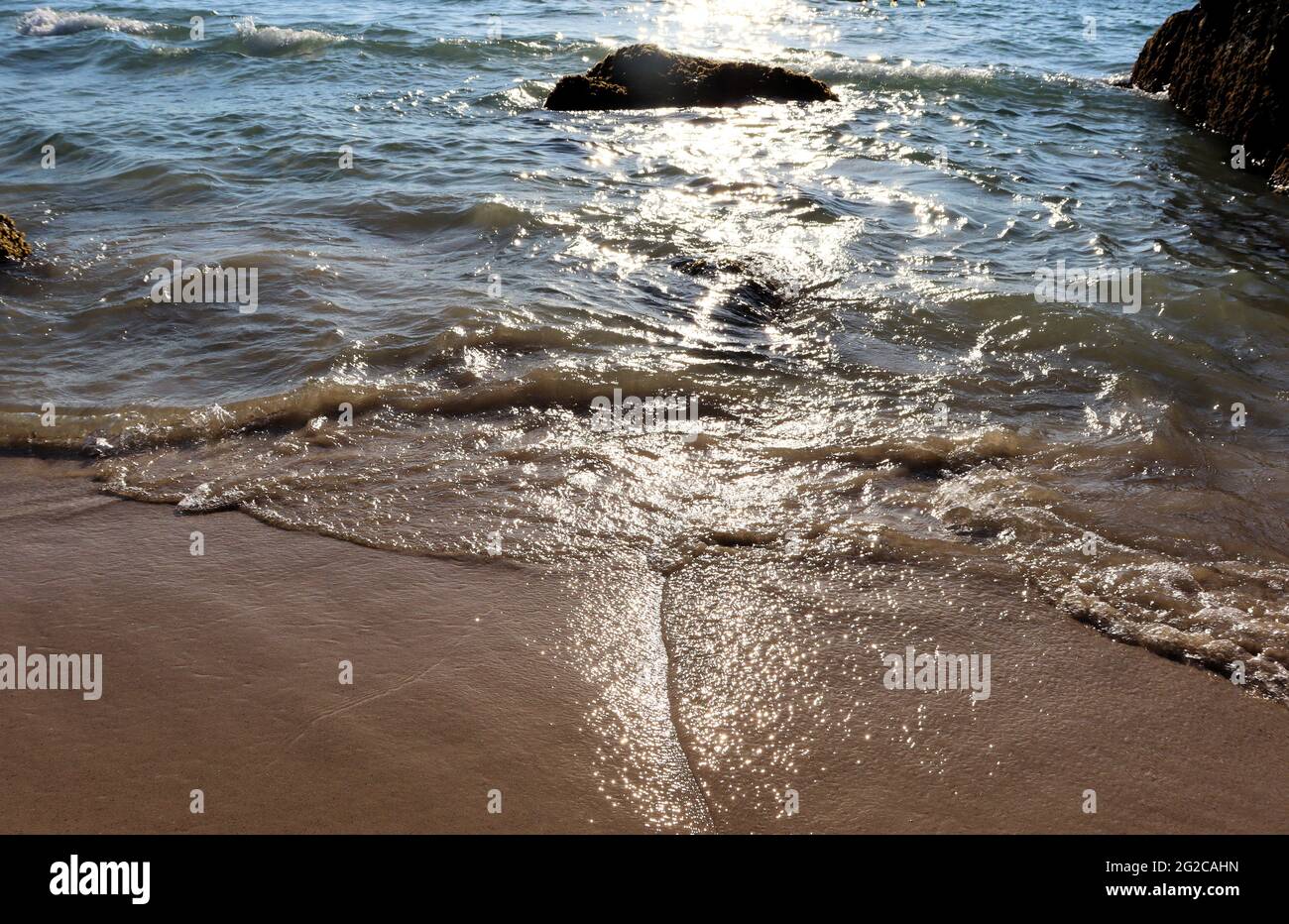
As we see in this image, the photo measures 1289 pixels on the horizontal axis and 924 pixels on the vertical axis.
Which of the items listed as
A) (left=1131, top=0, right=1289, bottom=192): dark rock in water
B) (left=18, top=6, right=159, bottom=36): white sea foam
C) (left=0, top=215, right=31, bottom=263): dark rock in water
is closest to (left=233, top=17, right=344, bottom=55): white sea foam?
(left=18, top=6, right=159, bottom=36): white sea foam

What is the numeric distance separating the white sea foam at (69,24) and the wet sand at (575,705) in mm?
14500

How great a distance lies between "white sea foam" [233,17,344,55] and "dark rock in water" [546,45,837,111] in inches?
196

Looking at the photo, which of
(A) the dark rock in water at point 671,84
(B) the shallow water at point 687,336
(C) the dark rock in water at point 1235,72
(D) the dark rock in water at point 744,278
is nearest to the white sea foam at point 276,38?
(B) the shallow water at point 687,336

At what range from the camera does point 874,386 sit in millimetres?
5254

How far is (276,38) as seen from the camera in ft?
47.2

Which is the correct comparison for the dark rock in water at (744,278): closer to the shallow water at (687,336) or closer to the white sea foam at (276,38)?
the shallow water at (687,336)

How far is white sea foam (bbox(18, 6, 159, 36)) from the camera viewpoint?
14891 millimetres

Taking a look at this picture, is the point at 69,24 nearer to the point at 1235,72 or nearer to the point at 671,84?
the point at 671,84

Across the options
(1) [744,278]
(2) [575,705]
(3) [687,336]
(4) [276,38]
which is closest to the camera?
(2) [575,705]

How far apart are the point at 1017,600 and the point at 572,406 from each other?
2401mm

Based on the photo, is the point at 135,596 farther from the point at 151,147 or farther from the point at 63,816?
the point at 151,147

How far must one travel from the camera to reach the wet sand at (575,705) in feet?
8.75

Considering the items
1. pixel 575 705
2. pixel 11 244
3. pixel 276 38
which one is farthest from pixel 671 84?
pixel 575 705

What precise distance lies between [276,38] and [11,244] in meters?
9.23
